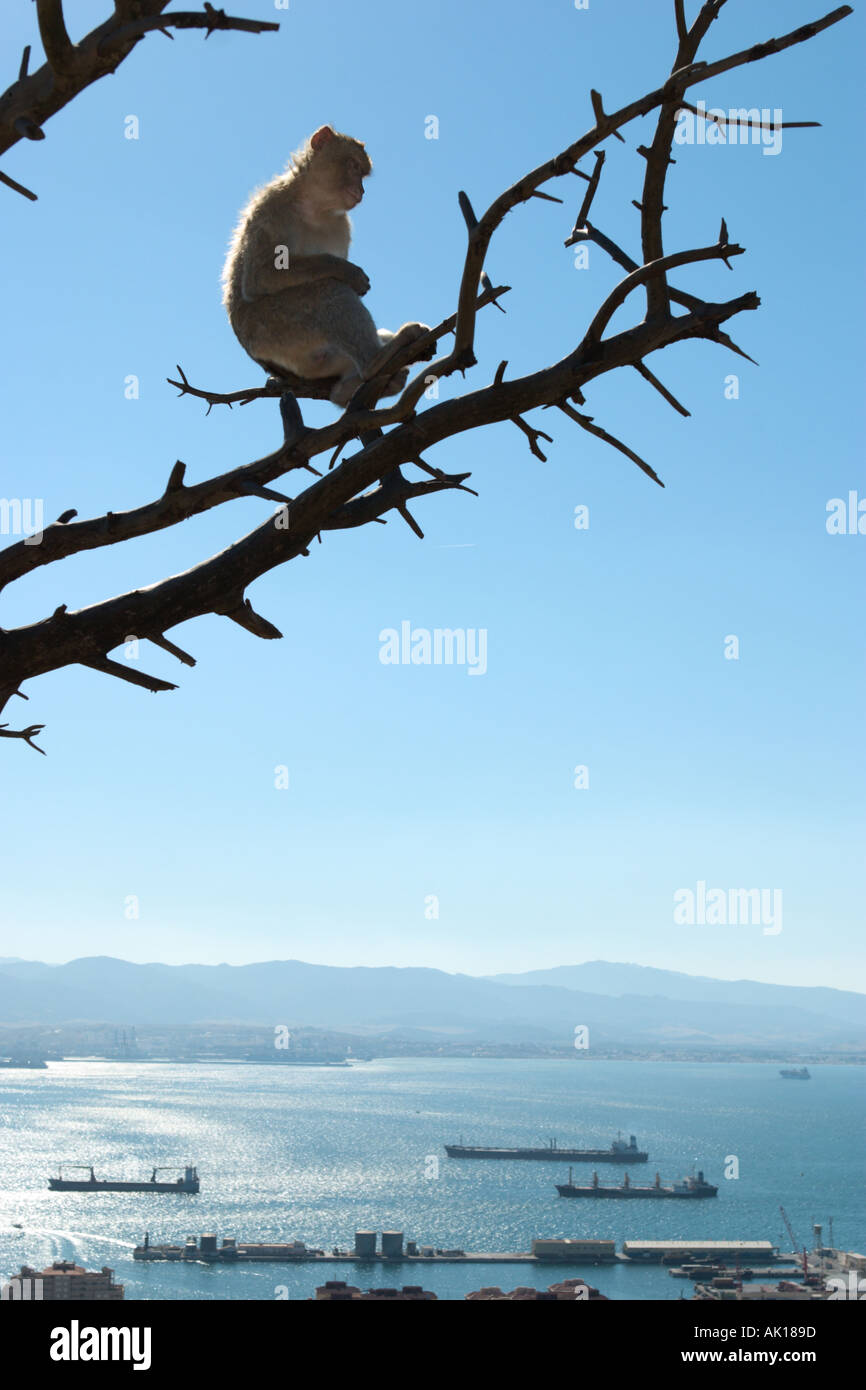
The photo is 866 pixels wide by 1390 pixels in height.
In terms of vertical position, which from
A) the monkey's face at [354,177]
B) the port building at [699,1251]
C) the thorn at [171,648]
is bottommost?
the port building at [699,1251]

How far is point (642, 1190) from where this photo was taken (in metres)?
50.7

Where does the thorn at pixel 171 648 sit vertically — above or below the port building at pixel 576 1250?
above

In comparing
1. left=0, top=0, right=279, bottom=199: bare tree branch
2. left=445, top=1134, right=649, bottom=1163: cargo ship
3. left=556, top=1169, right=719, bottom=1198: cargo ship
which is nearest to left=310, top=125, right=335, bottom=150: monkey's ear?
left=0, top=0, right=279, bottom=199: bare tree branch

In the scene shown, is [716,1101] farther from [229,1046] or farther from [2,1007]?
[2,1007]

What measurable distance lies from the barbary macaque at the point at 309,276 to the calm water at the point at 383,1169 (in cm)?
3181

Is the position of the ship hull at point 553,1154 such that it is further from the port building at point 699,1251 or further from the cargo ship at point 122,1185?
the port building at point 699,1251

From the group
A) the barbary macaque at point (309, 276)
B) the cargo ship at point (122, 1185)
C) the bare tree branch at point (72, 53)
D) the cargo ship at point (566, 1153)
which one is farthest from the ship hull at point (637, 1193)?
the bare tree branch at point (72, 53)

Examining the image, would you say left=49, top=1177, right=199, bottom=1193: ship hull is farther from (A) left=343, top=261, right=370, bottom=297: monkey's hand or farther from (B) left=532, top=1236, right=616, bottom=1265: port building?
(A) left=343, top=261, right=370, bottom=297: monkey's hand

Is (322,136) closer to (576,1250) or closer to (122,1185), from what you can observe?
(576,1250)

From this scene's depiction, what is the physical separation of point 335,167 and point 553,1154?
58117mm

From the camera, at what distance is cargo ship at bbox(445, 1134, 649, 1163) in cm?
5606

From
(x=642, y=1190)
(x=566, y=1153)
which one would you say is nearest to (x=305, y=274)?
(x=642, y=1190)

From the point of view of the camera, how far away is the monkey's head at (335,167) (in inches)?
137

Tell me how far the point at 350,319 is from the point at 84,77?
1294 mm
